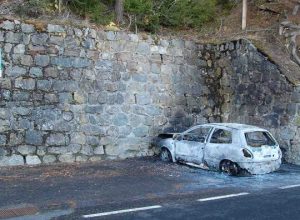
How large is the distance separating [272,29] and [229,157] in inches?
265

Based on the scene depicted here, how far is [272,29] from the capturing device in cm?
1691

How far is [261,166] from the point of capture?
12.1 metres

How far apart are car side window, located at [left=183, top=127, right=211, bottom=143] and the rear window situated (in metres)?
1.34

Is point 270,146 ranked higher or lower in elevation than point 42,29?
lower

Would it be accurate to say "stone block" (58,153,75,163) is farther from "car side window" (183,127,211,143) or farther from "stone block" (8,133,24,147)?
"car side window" (183,127,211,143)

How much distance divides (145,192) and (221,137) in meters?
3.82

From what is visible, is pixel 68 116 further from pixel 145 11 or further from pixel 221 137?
pixel 145 11

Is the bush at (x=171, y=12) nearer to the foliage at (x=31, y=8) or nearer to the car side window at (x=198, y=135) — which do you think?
the foliage at (x=31, y=8)

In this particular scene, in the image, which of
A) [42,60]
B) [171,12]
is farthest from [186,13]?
[42,60]

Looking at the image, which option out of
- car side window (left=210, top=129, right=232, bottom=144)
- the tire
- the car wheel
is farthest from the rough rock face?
the tire

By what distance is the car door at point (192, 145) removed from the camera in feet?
43.1

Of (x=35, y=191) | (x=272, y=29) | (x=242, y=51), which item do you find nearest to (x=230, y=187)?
(x=35, y=191)

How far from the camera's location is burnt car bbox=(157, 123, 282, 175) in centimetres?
1205

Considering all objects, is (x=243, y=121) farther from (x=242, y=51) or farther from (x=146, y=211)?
(x=146, y=211)
